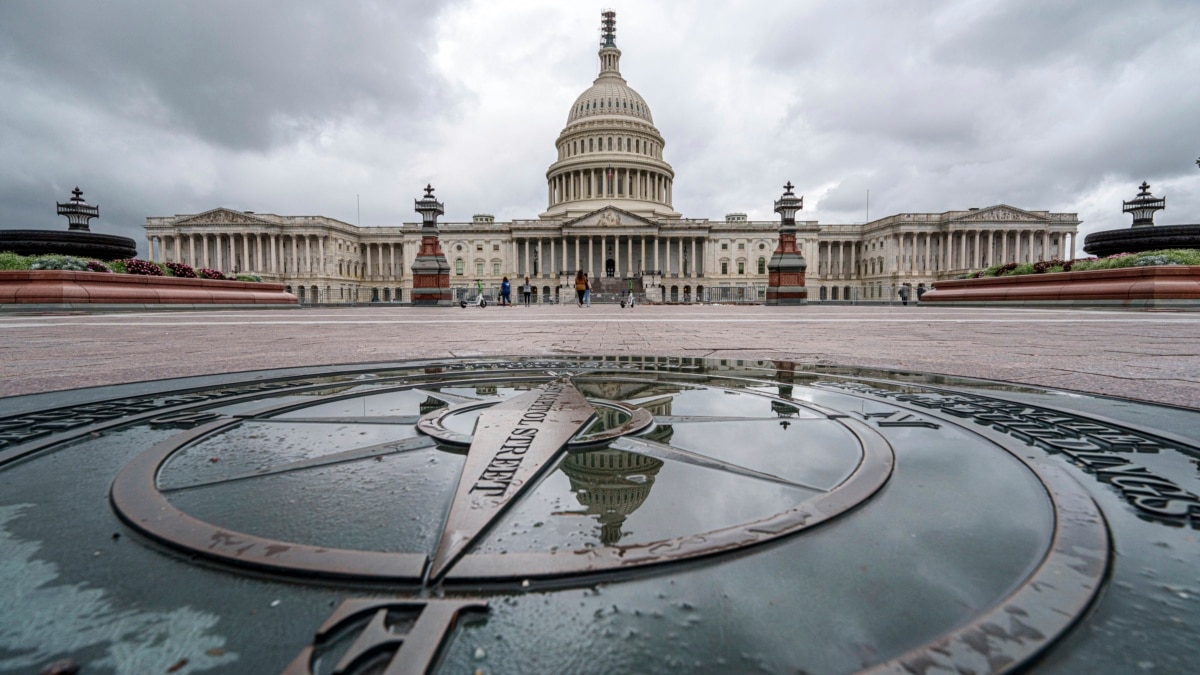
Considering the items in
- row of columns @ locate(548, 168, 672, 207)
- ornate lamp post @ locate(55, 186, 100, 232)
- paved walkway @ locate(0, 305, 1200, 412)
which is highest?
row of columns @ locate(548, 168, 672, 207)

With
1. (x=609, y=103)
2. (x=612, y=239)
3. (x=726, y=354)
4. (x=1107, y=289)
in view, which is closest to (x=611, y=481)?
(x=726, y=354)

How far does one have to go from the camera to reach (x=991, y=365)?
377cm

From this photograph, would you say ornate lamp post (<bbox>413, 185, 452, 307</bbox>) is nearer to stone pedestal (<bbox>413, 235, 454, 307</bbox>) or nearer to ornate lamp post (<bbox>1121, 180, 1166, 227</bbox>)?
stone pedestal (<bbox>413, 235, 454, 307</bbox>)

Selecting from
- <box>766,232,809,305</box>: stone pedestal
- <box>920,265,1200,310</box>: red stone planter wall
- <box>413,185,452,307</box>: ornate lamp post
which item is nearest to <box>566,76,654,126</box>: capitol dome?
<box>413,185,452,307</box>: ornate lamp post

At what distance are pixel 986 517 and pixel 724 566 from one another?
61 centimetres

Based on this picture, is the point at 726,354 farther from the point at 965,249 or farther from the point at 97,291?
the point at 965,249

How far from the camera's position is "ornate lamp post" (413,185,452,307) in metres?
25.3

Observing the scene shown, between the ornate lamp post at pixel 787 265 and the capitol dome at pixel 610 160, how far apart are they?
45109mm

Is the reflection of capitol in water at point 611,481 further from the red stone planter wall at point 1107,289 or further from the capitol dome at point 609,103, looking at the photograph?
the capitol dome at point 609,103

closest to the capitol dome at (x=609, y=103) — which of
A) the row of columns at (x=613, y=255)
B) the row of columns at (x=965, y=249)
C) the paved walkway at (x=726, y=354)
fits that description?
the row of columns at (x=613, y=255)

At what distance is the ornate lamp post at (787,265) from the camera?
81.5ft

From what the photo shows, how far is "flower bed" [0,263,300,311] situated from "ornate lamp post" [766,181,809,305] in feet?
72.6

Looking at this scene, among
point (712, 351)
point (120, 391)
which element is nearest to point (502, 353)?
point (712, 351)

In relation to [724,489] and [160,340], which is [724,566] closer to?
[724,489]
